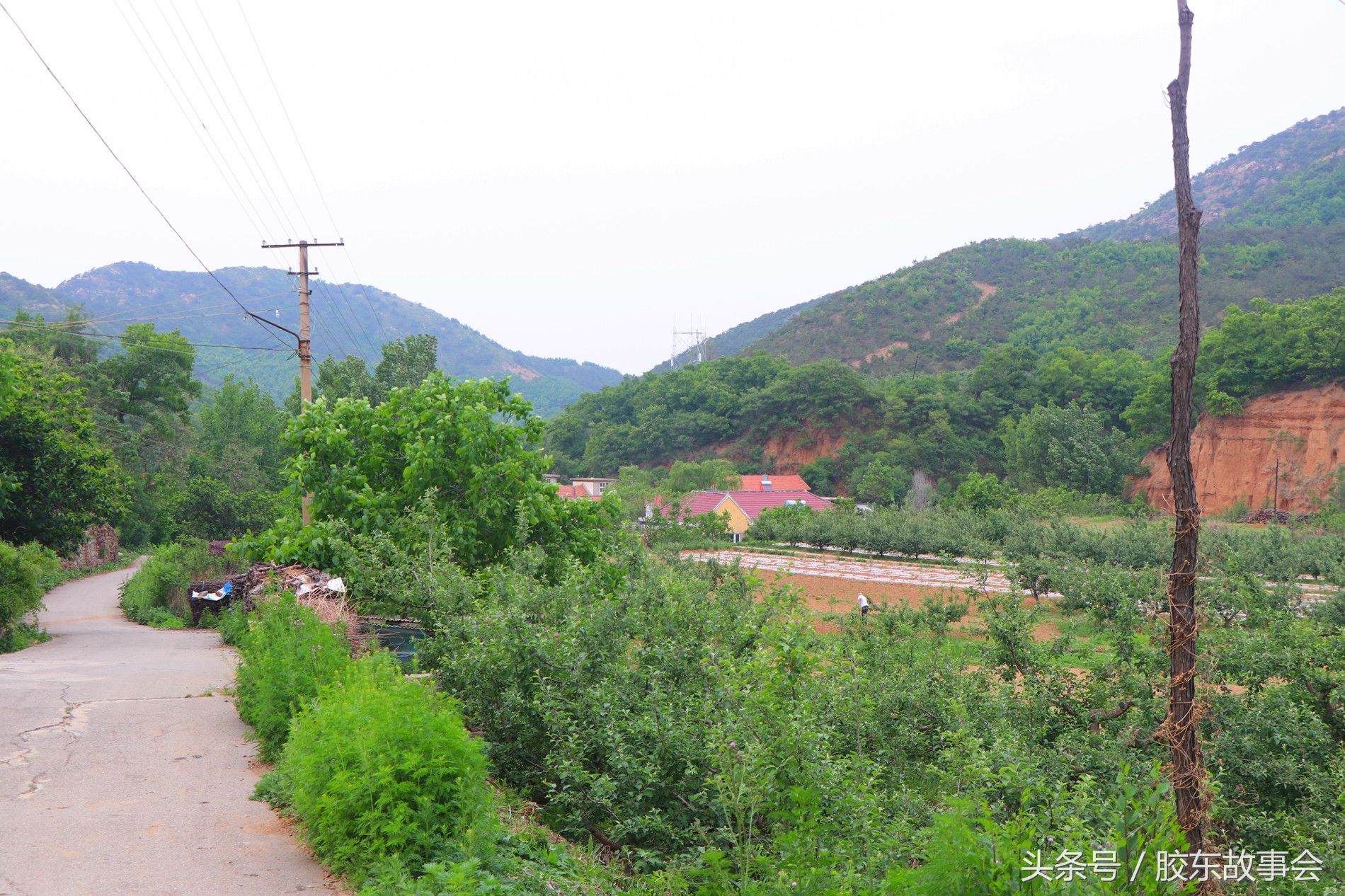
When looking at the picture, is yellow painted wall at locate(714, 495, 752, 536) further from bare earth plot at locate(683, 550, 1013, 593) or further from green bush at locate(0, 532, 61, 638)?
green bush at locate(0, 532, 61, 638)

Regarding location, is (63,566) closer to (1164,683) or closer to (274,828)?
(274,828)

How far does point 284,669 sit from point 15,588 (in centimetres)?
1143

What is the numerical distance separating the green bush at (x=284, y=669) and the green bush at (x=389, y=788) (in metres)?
1.53

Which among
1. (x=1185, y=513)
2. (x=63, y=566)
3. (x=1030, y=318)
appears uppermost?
(x=1030, y=318)

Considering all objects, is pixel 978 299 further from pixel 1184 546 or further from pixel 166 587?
pixel 1184 546

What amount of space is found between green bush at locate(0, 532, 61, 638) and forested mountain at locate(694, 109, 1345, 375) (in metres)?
75.1

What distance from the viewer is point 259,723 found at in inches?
297

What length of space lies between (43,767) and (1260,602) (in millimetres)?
10885

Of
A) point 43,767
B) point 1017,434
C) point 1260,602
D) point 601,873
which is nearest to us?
point 601,873

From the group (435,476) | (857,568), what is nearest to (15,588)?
(435,476)

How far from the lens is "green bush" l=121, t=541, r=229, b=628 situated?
70.3ft

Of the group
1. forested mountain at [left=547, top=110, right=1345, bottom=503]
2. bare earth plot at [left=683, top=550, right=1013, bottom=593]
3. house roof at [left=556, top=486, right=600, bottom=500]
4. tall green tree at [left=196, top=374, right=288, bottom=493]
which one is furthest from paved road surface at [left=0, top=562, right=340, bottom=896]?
forested mountain at [left=547, top=110, right=1345, bottom=503]

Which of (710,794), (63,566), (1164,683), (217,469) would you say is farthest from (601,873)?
(217,469)

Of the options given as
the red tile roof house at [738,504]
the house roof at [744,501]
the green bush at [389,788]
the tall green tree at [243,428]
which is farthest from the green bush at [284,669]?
the tall green tree at [243,428]
